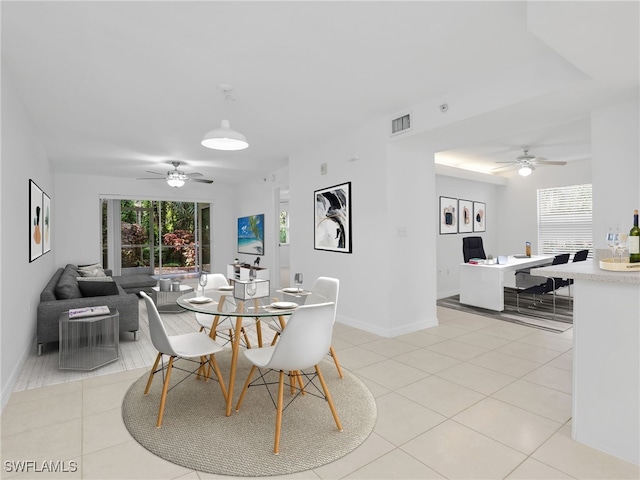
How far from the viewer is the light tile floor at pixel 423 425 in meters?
1.88

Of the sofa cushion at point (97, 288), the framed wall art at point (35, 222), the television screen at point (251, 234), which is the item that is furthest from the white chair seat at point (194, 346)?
the television screen at point (251, 234)

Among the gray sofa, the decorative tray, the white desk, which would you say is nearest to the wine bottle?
the decorative tray

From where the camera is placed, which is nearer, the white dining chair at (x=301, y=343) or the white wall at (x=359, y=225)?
the white dining chair at (x=301, y=343)

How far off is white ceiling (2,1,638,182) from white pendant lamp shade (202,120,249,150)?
457 millimetres

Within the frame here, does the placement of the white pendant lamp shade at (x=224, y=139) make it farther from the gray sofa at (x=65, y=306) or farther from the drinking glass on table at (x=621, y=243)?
the drinking glass on table at (x=621, y=243)

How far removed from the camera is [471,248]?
6.40 m

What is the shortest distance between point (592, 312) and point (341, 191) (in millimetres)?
3179

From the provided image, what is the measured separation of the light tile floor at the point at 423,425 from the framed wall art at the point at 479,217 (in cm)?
416

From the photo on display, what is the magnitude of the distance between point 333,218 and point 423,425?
121 inches

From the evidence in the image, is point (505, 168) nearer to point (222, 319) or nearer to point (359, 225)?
point (359, 225)

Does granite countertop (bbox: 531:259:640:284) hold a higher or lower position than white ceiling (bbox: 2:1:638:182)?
lower

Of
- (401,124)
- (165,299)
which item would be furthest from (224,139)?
(165,299)

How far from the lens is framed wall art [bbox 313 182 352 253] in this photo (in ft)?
15.5

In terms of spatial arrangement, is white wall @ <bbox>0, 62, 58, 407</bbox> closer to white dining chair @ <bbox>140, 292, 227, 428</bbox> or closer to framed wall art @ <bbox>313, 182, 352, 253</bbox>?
white dining chair @ <bbox>140, 292, 227, 428</bbox>
